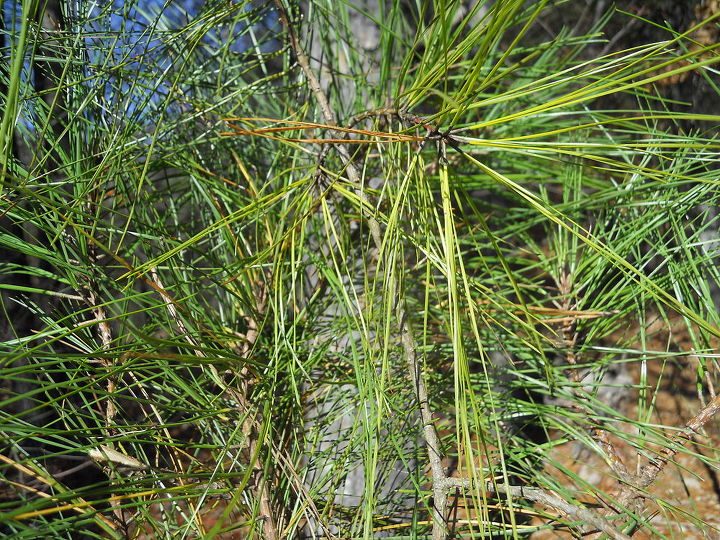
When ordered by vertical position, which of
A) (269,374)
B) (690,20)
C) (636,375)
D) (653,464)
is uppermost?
(690,20)

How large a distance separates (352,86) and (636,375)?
1025 millimetres

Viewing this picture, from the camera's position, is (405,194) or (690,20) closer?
(405,194)

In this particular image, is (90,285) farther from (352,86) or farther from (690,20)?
(690,20)

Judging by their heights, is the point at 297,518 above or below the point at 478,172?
below

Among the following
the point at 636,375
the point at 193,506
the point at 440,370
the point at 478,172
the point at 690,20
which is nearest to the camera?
the point at 193,506

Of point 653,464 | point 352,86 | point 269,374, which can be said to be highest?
point 352,86

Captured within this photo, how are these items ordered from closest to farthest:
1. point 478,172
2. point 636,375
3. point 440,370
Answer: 1. point 440,370
2. point 478,172
3. point 636,375

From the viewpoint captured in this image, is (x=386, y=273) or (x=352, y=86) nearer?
(x=386, y=273)

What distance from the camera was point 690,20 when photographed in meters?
0.99

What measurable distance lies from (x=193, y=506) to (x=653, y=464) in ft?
1.35

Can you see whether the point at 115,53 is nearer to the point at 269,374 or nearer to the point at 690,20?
the point at 269,374

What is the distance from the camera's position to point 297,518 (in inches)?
16.7

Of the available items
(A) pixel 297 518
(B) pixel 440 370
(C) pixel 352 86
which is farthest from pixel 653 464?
(C) pixel 352 86

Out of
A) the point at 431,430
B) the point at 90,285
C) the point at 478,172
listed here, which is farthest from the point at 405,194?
the point at 478,172
